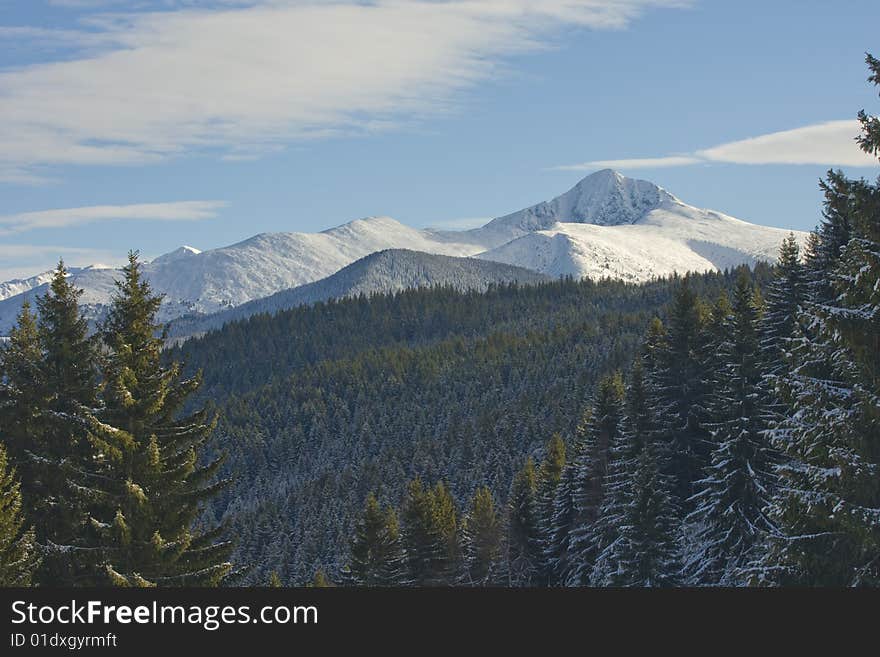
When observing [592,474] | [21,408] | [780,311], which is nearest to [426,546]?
[592,474]

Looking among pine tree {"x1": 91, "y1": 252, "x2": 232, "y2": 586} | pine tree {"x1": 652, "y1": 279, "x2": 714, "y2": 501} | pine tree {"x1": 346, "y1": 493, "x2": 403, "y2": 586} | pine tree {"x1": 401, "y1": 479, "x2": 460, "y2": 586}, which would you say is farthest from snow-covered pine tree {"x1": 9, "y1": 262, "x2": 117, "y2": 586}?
pine tree {"x1": 401, "y1": 479, "x2": 460, "y2": 586}

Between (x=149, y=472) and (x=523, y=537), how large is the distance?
33114 mm

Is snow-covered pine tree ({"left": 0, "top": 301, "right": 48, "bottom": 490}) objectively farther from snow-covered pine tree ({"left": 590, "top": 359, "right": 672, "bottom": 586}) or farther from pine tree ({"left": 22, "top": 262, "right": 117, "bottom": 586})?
snow-covered pine tree ({"left": 590, "top": 359, "right": 672, "bottom": 586})

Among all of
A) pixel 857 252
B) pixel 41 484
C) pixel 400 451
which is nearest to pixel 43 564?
pixel 41 484

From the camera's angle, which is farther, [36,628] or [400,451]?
[400,451]

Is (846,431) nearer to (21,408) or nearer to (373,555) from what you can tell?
(21,408)

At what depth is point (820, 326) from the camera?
1590 cm

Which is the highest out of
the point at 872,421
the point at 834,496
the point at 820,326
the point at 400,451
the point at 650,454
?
the point at 820,326

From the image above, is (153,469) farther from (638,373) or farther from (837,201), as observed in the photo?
(638,373)

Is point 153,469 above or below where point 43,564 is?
above

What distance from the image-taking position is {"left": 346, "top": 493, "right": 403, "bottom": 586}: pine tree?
47.0 meters

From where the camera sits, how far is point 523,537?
164 ft

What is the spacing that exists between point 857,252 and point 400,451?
5672 inches

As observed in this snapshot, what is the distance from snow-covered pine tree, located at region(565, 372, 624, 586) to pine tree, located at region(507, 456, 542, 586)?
653 centimetres
